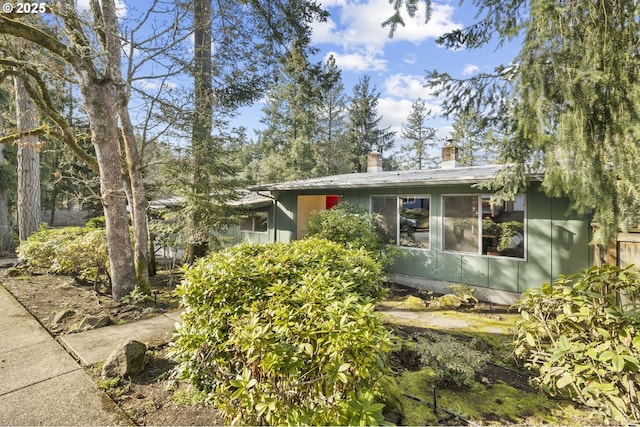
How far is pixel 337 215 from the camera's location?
8391mm

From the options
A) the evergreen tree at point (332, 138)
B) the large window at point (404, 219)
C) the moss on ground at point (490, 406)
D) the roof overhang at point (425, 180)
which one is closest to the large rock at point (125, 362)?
the moss on ground at point (490, 406)

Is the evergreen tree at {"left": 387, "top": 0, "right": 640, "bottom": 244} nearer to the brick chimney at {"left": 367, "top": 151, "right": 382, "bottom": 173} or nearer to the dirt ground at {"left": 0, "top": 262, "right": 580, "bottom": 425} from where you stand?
the dirt ground at {"left": 0, "top": 262, "right": 580, "bottom": 425}

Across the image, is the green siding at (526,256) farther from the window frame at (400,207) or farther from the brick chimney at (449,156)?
the brick chimney at (449,156)

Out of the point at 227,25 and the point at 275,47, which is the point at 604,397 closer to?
the point at 275,47

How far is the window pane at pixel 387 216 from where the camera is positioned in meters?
8.55

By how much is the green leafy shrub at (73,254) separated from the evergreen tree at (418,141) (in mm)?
28361

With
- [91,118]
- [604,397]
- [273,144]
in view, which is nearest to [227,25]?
[91,118]

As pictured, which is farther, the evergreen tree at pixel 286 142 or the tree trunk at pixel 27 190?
the evergreen tree at pixel 286 142

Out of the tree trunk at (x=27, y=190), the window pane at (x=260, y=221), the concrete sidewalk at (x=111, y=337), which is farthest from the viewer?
the window pane at (x=260, y=221)

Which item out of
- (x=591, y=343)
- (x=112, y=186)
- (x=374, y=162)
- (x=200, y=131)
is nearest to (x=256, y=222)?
(x=200, y=131)

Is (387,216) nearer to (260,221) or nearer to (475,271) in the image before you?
(475,271)

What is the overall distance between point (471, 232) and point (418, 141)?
26300 millimetres

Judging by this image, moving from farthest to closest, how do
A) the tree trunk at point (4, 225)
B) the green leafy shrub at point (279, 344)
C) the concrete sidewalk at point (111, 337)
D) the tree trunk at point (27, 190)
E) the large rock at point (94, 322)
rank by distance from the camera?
the tree trunk at point (4, 225)
the tree trunk at point (27, 190)
the large rock at point (94, 322)
the concrete sidewalk at point (111, 337)
the green leafy shrub at point (279, 344)

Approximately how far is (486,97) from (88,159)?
25.2 feet
